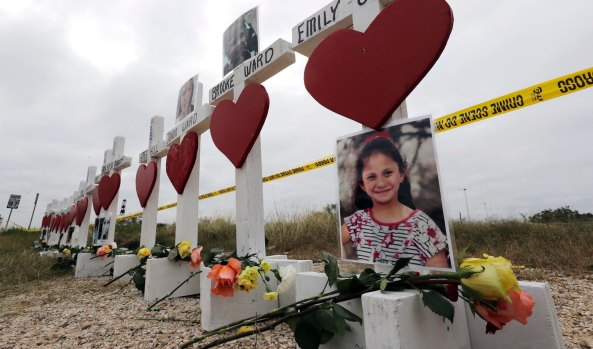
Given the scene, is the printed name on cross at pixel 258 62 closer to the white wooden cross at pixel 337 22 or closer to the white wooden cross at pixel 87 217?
the white wooden cross at pixel 337 22

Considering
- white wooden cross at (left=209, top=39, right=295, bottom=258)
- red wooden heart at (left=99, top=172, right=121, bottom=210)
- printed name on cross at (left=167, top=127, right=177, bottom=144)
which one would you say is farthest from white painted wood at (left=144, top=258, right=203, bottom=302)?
red wooden heart at (left=99, top=172, right=121, bottom=210)

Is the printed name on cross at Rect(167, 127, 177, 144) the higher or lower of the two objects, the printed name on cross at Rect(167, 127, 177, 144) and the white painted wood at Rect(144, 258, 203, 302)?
the higher

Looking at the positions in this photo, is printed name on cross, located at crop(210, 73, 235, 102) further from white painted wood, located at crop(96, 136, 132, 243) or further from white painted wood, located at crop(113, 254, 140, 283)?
white painted wood, located at crop(96, 136, 132, 243)

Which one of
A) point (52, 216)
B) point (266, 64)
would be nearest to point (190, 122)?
point (266, 64)

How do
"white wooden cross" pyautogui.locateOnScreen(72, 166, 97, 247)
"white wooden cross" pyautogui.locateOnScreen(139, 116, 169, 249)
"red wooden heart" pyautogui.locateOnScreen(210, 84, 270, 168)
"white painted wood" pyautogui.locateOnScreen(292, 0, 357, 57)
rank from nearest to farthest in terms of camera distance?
"white painted wood" pyautogui.locateOnScreen(292, 0, 357, 57) < "red wooden heart" pyautogui.locateOnScreen(210, 84, 270, 168) < "white wooden cross" pyautogui.locateOnScreen(139, 116, 169, 249) < "white wooden cross" pyautogui.locateOnScreen(72, 166, 97, 247)

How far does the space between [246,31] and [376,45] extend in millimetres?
1575

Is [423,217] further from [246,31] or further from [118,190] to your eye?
[118,190]

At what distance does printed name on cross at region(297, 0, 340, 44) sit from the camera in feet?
5.22

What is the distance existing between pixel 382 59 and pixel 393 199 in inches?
22.6

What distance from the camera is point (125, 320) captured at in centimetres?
182

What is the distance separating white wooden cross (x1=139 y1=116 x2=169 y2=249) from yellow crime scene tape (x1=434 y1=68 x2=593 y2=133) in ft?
10.9

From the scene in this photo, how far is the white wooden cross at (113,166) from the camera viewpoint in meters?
4.23

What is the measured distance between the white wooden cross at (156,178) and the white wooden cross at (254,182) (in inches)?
65.0

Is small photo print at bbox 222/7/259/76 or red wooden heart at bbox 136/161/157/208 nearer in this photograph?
small photo print at bbox 222/7/259/76
